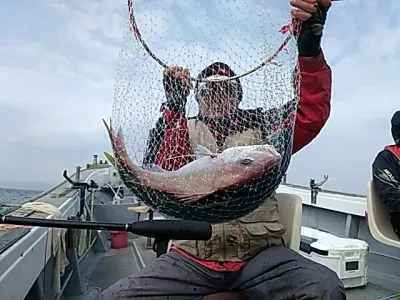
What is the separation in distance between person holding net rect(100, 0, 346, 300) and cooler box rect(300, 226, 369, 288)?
1429 mm

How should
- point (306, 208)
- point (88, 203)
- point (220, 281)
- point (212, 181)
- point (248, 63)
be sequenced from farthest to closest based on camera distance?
point (306, 208) < point (88, 203) < point (220, 281) < point (248, 63) < point (212, 181)

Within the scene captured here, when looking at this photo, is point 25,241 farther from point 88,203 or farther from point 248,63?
point 88,203

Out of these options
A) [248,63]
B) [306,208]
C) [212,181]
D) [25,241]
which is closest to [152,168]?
[212,181]

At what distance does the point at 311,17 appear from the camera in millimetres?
1339

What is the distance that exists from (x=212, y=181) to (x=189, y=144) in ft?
0.97

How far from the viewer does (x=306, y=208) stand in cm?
453

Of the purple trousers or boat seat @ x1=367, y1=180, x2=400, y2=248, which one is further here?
boat seat @ x1=367, y1=180, x2=400, y2=248

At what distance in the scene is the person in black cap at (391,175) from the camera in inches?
101

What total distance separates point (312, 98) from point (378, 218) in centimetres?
152

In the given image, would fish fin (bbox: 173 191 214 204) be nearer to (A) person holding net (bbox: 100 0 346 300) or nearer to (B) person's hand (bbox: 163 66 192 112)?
(A) person holding net (bbox: 100 0 346 300)

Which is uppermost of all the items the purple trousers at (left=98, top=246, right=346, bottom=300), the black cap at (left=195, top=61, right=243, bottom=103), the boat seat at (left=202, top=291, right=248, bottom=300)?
the black cap at (left=195, top=61, right=243, bottom=103)

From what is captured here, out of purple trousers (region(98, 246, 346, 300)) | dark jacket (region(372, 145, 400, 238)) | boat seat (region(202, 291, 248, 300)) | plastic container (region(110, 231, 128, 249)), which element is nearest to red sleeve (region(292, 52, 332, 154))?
purple trousers (region(98, 246, 346, 300))

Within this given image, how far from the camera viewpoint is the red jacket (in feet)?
4.75

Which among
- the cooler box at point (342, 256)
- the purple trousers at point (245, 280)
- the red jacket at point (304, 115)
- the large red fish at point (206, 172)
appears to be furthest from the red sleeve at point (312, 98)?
the cooler box at point (342, 256)
